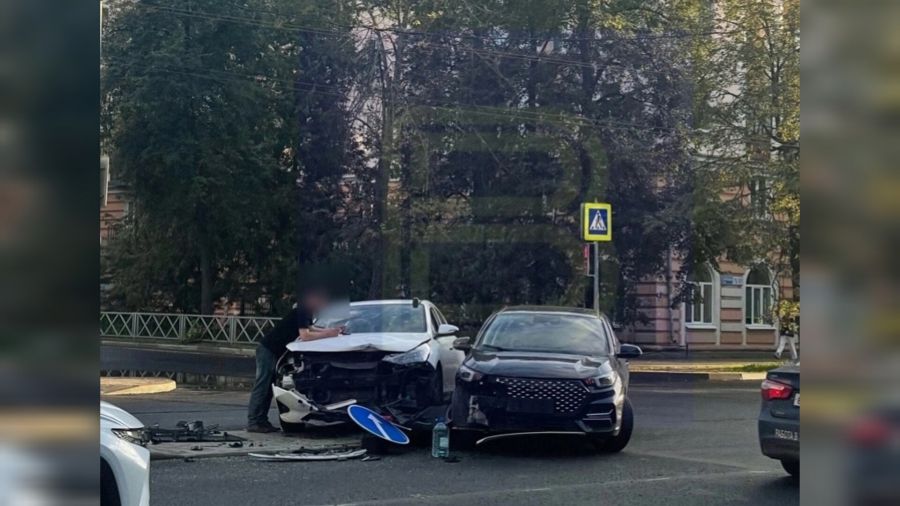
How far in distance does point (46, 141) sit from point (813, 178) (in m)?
1.62

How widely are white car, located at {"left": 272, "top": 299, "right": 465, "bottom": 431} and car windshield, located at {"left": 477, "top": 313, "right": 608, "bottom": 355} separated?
512 mm

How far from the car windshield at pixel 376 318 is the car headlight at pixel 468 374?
0.70m

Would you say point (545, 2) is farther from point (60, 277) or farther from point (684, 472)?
point (60, 277)

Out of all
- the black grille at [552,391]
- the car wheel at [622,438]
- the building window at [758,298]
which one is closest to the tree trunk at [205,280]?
the black grille at [552,391]

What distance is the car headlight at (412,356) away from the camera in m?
8.83

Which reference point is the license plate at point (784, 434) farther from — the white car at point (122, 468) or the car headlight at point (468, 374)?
the white car at point (122, 468)

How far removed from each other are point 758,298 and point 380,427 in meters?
7.24

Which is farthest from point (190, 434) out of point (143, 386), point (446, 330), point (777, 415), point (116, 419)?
point (777, 415)

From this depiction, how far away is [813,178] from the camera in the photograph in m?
2.04

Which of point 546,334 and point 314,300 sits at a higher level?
point 314,300

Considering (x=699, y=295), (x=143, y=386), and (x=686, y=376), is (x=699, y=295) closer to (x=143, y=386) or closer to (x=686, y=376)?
(x=686, y=376)

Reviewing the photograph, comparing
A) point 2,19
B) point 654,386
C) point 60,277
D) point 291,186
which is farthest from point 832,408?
point 654,386

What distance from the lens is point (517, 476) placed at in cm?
777

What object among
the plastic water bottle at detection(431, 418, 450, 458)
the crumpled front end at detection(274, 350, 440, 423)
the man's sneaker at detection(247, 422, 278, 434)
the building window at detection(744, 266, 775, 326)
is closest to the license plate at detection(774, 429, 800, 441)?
the plastic water bottle at detection(431, 418, 450, 458)
